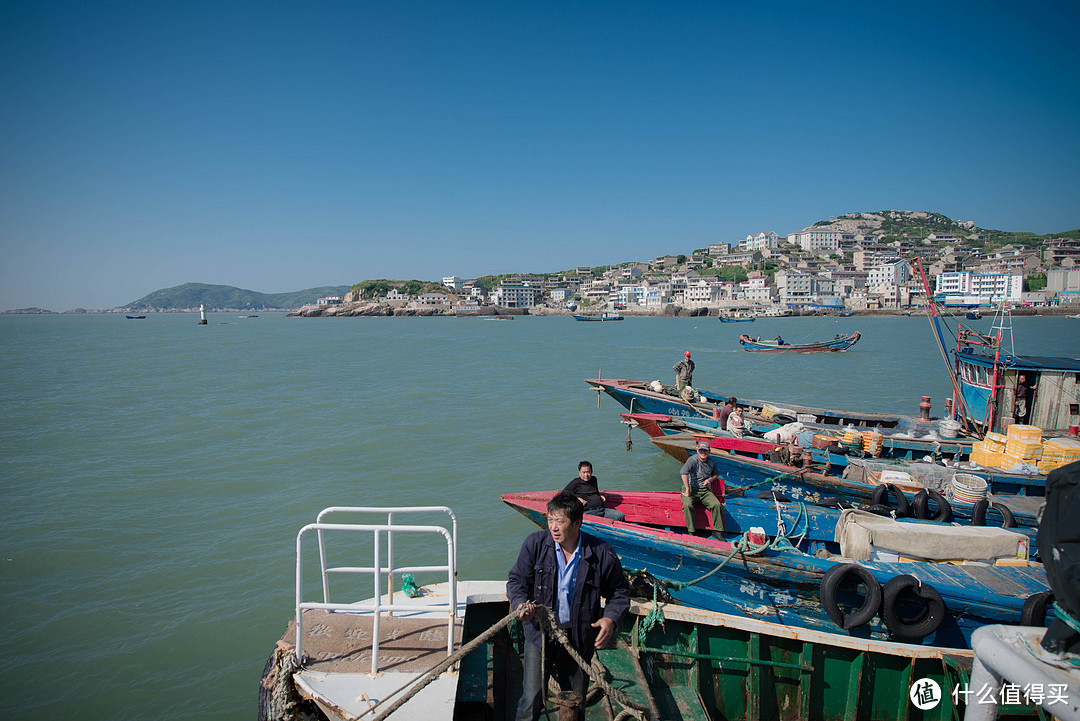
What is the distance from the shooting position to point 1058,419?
11.2 m

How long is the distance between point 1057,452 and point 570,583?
447 inches

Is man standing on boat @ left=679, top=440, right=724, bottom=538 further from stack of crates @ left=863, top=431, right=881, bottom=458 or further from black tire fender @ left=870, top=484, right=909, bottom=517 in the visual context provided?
stack of crates @ left=863, top=431, right=881, bottom=458

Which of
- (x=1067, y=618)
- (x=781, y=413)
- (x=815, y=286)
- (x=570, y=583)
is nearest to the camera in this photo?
(x=1067, y=618)

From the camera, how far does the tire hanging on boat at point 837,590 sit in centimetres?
577

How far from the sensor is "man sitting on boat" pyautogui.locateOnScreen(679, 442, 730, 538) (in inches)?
315

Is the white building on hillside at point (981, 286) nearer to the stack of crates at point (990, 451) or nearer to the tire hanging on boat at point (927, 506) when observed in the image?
the stack of crates at point (990, 451)

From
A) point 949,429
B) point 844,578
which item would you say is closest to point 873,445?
point 949,429

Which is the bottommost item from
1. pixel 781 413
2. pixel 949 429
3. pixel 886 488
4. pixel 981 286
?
pixel 886 488

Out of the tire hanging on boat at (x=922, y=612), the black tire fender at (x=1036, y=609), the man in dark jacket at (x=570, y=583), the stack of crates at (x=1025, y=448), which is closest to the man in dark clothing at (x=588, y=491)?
the tire hanging on boat at (x=922, y=612)

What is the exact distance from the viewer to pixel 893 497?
8883mm

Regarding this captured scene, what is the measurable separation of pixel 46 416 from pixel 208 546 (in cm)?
1937

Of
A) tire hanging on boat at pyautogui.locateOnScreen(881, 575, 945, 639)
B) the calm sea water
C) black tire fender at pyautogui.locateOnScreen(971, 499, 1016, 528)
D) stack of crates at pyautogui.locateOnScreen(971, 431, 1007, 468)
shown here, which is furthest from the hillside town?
tire hanging on boat at pyautogui.locateOnScreen(881, 575, 945, 639)

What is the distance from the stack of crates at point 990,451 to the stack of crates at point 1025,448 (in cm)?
12

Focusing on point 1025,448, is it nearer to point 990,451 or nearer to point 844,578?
point 990,451
